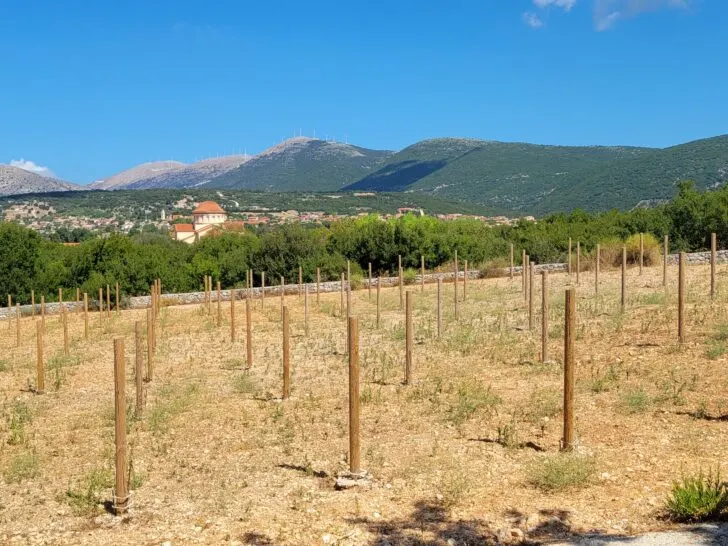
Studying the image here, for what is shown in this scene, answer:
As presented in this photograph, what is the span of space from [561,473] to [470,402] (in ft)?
9.56

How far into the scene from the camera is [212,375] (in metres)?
12.5

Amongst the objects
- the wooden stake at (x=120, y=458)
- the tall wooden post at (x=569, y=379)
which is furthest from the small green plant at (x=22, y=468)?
the tall wooden post at (x=569, y=379)

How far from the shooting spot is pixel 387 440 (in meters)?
7.77

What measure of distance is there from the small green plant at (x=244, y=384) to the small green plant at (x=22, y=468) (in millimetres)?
3580

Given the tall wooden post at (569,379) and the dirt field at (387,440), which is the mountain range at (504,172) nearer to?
the dirt field at (387,440)

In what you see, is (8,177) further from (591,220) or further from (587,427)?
(587,427)

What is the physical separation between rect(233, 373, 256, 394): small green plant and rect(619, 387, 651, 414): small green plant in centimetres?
525

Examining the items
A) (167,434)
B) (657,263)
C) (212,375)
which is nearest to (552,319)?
(212,375)

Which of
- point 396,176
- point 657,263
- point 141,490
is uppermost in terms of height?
point 396,176

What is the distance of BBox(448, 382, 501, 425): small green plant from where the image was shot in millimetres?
8492

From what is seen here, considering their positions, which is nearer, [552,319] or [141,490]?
[141,490]

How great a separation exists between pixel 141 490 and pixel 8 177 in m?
218

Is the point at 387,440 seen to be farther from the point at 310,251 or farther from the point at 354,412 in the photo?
the point at 310,251

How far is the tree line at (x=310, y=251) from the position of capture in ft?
104
